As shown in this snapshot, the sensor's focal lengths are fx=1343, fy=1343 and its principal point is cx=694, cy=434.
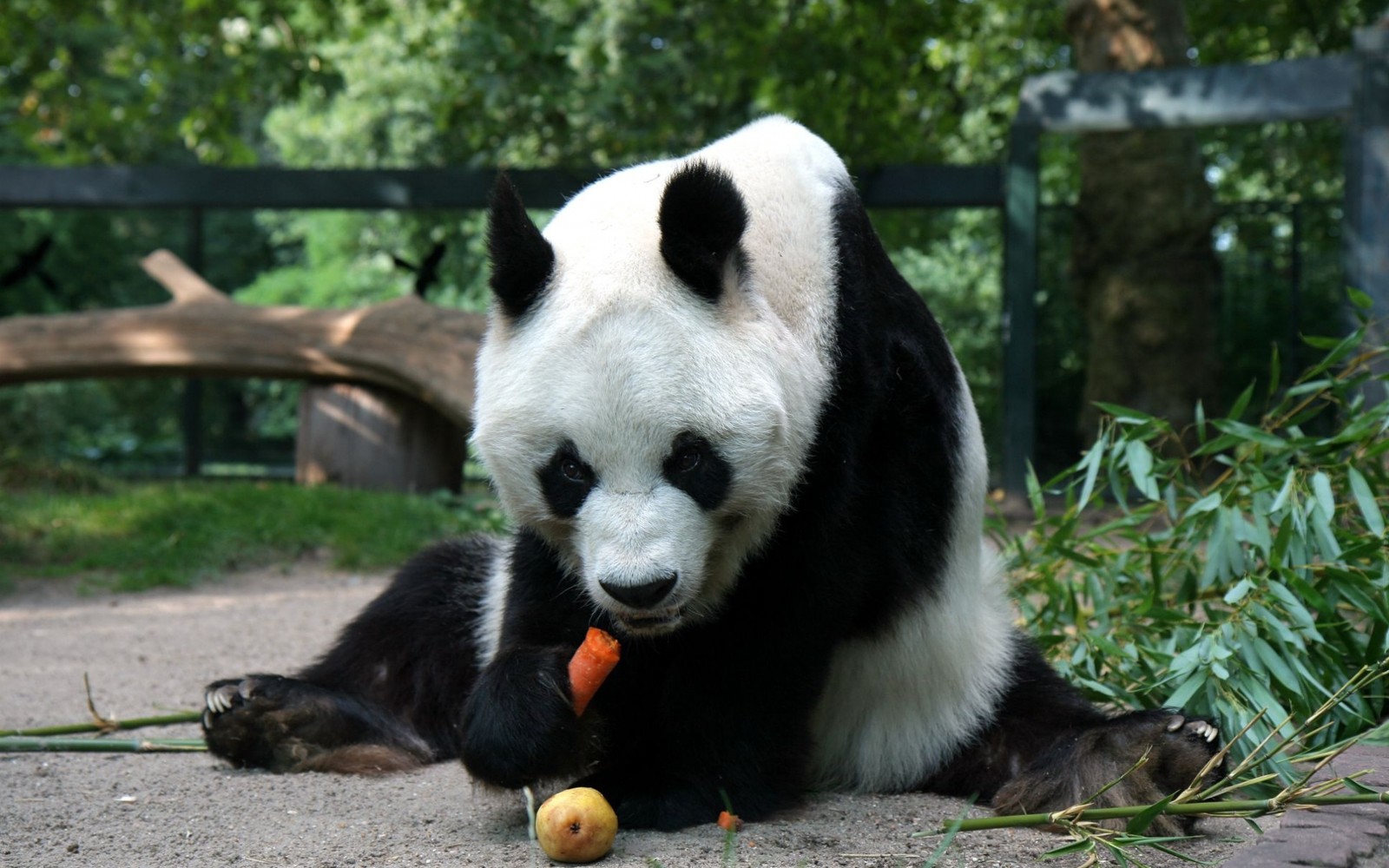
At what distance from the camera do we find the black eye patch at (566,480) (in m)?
2.54

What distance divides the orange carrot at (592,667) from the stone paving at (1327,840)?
3.86 feet

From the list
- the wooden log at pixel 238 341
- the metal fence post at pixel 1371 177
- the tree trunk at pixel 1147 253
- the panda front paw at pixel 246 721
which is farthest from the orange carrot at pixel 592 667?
the tree trunk at pixel 1147 253

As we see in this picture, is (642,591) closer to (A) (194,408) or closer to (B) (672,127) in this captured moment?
(B) (672,127)

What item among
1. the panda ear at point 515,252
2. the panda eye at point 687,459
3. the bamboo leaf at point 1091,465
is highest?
the panda ear at point 515,252

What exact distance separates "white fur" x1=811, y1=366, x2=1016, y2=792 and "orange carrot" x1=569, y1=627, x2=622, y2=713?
0.67 meters

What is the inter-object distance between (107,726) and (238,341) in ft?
18.8

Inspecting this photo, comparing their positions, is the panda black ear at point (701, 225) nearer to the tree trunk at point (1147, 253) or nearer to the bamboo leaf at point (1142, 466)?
the bamboo leaf at point (1142, 466)

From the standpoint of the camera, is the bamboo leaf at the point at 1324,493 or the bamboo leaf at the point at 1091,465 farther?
the bamboo leaf at the point at 1091,465

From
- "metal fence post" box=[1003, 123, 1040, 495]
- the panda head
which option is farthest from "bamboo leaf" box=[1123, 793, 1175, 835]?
"metal fence post" box=[1003, 123, 1040, 495]

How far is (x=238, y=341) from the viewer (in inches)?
357

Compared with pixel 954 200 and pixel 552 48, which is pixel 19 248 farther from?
pixel 954 200

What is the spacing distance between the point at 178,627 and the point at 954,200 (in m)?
6.03

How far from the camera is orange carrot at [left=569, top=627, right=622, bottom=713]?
2.67 meters

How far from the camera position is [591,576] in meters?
2.53
